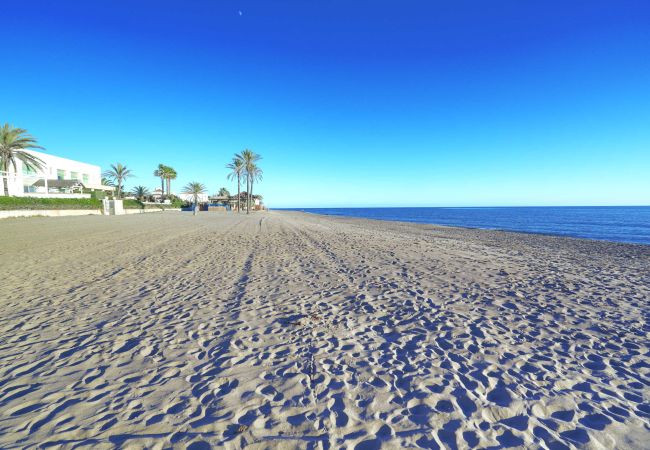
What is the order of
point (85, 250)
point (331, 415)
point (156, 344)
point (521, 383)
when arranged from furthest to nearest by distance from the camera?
1. point (85, 250)
2. point (156, 344)
3. point (521, 383)
4. point (331, 415)

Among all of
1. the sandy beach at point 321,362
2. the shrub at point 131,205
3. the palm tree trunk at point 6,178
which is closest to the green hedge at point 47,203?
the palm tree trunk at point 6,178

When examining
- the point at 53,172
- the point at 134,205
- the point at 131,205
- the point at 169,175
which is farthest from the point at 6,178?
the point at 169,175

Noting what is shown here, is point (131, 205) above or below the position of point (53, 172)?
below

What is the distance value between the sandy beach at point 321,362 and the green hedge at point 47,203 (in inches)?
1231

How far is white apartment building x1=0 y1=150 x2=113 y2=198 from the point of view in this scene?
38594 millimetres

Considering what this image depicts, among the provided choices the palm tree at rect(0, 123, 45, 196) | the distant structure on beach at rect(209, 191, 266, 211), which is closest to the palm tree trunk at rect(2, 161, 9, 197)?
the palm tree at rect(0, 123, 45, 196)

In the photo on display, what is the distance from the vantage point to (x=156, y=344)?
4.36 metres

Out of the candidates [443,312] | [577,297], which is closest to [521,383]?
[443,312]

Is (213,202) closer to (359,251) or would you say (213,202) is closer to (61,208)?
(61,208)

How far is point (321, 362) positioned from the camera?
12.8 feet

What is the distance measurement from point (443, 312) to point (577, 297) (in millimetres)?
3615

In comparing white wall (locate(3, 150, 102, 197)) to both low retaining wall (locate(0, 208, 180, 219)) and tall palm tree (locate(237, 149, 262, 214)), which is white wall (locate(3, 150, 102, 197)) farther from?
tall palm tree (locate(237, 149, 262, 214))

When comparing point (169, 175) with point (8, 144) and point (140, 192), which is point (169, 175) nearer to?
point (140, 192)

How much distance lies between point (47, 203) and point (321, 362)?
44478 mm
